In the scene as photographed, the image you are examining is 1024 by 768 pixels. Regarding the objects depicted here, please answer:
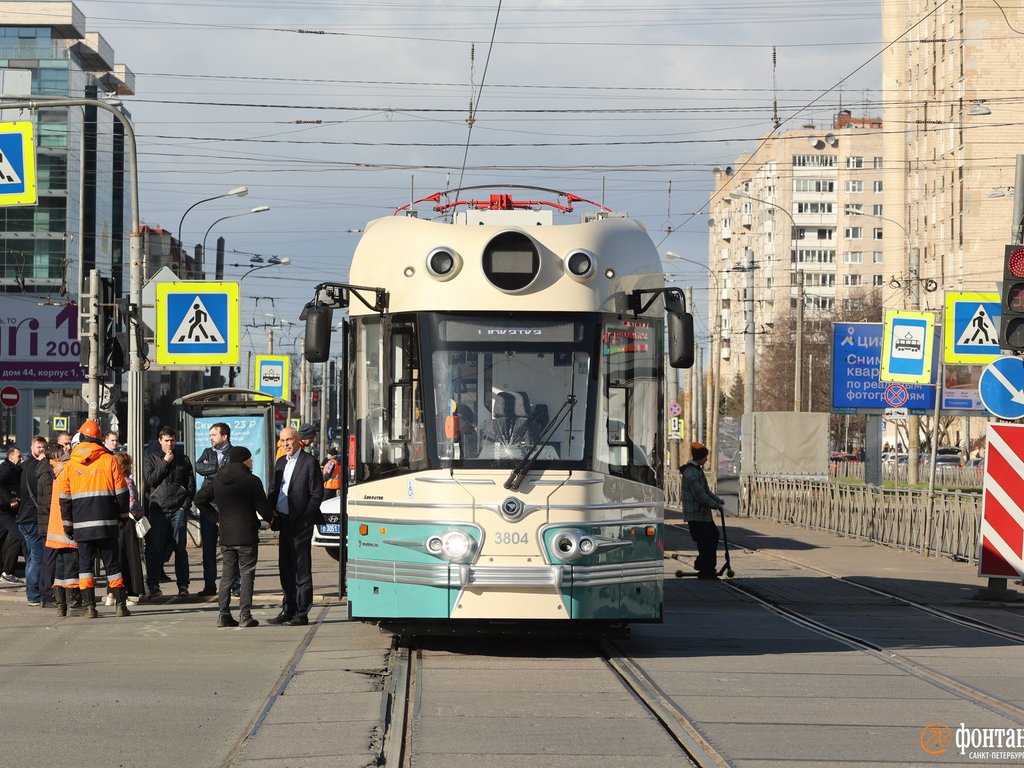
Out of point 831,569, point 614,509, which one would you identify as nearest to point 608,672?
point 614,509

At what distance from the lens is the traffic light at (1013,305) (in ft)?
50.0

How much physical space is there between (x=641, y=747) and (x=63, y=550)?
8.59 metres

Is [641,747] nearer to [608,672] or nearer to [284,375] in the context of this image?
[608,672]

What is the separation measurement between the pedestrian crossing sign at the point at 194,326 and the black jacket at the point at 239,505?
6.85 m

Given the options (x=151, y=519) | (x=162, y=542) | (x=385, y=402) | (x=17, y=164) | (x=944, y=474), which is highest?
(x=17, y=164)

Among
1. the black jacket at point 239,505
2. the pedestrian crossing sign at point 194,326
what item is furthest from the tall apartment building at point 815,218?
the black jacket at point 239,505

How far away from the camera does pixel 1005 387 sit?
1661 cm

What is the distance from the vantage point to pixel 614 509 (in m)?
11.5

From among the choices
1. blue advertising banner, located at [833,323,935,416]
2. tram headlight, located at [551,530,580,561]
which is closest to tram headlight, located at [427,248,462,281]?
tram headlight, located at [551,530,580,561]

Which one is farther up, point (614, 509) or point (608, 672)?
point (614, 509)

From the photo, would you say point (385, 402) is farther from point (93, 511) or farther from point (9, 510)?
point (9, 510)

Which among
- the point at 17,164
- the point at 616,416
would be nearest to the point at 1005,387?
the point at 616,416

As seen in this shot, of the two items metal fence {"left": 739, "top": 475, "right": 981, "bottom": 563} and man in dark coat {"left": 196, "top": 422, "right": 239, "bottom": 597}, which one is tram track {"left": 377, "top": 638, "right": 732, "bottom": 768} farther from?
metal fence {"left": 739, "top": 475, "right": 981, "bottom": 563}

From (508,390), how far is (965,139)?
242 feet
